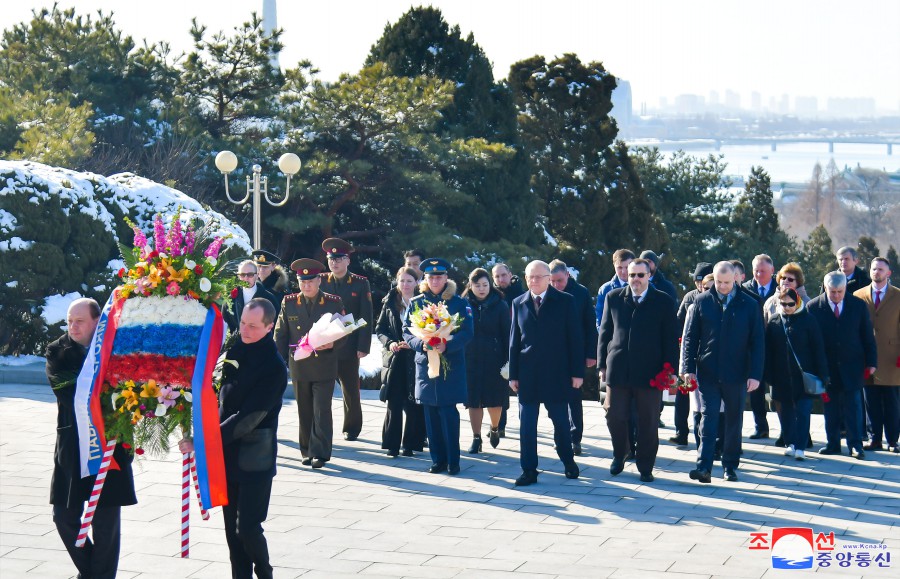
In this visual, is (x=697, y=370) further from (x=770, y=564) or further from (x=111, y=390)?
(x=111, y=390)

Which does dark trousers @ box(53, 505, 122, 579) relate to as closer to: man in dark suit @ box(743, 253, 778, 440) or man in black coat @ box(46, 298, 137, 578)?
man in black coat @ box(46, 298, 137, 578)

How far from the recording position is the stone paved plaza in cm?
757

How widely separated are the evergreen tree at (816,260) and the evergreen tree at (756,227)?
831mm

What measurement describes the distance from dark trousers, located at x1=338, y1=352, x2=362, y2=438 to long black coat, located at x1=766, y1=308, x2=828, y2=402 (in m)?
3.68

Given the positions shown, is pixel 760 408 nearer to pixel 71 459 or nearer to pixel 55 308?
pixel 71 459

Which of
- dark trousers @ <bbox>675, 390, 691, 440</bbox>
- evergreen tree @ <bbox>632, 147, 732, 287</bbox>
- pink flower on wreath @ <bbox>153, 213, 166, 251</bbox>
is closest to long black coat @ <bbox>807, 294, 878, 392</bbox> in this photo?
dark trousers @ <bbox>675, 390, 691, 440</bbox>

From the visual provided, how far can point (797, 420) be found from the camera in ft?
36.1

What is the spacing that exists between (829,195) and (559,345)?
113218 mm

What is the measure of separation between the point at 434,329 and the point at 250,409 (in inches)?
141

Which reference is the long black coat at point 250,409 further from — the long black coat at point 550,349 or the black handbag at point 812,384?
the black handbag at point 812,384

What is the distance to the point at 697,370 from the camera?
996cm

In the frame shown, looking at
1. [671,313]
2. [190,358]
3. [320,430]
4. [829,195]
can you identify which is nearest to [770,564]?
[671,313]

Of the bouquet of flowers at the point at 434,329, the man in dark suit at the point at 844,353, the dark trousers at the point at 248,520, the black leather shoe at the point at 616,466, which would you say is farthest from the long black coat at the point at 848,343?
the dark trousers at the point at 248,520

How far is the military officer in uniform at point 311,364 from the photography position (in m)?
10.6
